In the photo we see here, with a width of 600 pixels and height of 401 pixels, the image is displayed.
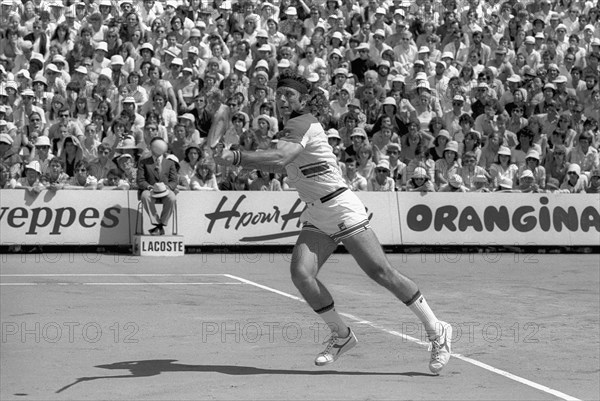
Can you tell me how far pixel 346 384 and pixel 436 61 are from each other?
646 inches

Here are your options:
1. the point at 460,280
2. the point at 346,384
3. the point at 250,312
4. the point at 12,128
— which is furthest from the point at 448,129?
the point at 346,384

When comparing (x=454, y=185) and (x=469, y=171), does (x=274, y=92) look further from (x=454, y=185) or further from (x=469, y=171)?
(x=469, y=171)

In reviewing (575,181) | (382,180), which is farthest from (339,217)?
(575,181)

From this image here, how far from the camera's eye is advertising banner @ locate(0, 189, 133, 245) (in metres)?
18.7

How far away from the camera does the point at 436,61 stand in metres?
23.9

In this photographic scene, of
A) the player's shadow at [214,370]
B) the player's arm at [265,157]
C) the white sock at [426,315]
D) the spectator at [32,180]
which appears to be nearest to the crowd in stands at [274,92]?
the spectator at [32,180]

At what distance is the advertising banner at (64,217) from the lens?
18734 millimetres

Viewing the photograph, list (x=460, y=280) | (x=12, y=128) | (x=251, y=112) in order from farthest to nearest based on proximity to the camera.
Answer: (x=251, y=112) < (x=12, y=128) < (x=460, y=280)

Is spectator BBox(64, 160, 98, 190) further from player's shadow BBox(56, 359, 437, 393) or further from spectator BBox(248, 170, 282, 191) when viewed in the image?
player's shadow BBox(56, 359, 437, 393)

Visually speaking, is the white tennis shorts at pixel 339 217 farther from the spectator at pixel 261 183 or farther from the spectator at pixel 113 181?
the spectator at pixel 261 183

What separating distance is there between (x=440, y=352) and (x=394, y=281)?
2.18 feet

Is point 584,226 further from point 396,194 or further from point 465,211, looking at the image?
point 396,194

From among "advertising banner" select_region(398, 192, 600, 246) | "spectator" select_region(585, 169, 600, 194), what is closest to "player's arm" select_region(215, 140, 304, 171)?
"advertising banner" select_region(398, 192, 600, 246)

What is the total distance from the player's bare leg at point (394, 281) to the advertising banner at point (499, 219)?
11.7m
